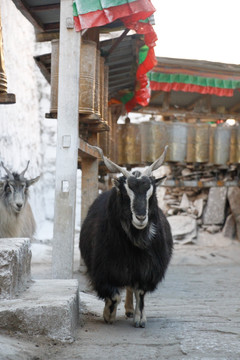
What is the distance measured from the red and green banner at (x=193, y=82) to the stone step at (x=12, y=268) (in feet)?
29.2

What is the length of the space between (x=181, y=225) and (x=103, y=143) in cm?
759

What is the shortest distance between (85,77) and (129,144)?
5439mm

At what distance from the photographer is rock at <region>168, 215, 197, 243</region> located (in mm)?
16297

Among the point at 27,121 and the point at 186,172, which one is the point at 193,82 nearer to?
the point at 186,172

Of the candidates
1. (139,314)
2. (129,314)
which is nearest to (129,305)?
(129,314)

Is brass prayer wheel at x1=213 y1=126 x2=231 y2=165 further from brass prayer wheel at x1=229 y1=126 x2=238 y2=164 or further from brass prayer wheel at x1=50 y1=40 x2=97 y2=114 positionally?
brass prayer wheel at x1=50 y1=40 x2=97 y2=114

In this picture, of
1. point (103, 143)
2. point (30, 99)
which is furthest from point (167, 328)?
point (30, 99)

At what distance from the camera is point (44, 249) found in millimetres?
15508

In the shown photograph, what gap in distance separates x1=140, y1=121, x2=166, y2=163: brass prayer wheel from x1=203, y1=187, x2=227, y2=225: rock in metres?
4.86

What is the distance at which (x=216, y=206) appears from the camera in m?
16.5

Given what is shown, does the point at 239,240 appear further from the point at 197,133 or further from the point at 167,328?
the point at 167,328

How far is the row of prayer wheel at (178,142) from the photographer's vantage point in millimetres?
12245

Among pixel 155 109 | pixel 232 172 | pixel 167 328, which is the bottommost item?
pixel 167 328

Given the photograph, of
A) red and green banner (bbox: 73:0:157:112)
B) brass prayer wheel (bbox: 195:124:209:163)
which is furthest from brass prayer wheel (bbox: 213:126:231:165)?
red and green banner (bbox: 73:0:157:112)
